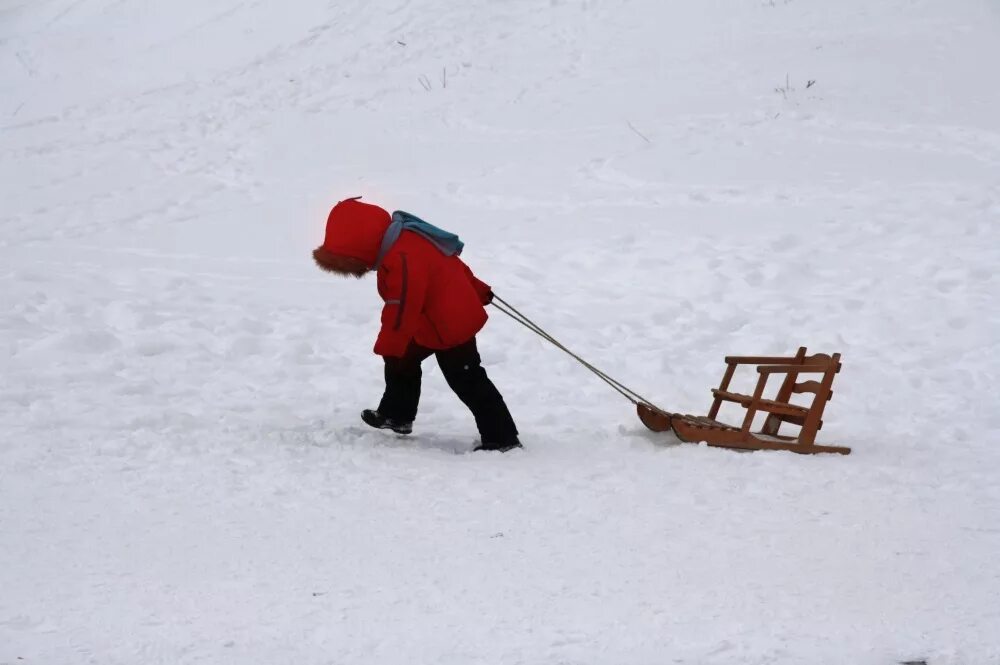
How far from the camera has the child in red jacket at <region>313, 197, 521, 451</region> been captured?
567cm

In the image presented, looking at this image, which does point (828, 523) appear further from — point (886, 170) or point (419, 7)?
point (419, 7)

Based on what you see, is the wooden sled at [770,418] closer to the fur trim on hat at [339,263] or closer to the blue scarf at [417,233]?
the blue scarf at [417,233]

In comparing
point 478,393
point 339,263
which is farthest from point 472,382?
point 339,263

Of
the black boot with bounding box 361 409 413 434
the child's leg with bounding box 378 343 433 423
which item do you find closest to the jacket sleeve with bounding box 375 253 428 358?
the child's leg with bounding box 378 343 433 423

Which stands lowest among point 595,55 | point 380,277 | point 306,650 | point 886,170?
point 306,650

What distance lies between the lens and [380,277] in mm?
5805

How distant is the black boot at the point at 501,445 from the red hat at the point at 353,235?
116 cm

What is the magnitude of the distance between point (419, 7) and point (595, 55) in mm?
3732

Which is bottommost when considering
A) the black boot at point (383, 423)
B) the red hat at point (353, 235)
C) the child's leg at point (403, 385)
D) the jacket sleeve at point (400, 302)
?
the black boot at point (383, 423)

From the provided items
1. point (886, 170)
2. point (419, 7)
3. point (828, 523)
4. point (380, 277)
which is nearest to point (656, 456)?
point (828, 523)

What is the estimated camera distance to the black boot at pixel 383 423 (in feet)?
20.1

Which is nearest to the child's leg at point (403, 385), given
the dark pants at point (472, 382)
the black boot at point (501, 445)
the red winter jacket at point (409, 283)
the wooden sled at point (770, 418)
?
the dark pants at point (472, 382)

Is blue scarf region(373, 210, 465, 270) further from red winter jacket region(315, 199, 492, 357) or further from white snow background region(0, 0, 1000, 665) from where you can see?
white snow background region(0, 0, 1000, 665)

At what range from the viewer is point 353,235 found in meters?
5.72
